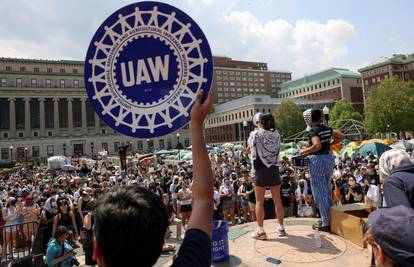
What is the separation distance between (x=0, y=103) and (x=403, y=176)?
327 ft

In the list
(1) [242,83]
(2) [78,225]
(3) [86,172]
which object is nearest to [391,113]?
(3) [86,172]

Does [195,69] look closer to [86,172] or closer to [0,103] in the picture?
[86,172]

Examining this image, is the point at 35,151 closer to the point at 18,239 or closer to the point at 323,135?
the point at 18,239

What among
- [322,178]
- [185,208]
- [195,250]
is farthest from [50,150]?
[195,250]

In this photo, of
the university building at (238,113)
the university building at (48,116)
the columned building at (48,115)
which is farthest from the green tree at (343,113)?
the columned building at (48,115)

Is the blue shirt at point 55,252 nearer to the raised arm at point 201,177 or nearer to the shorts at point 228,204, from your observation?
the shorts at point 228,204

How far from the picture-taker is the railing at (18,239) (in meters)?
10.3

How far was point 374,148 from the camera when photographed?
2456cm

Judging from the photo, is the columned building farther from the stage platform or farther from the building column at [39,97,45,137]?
the stage platform

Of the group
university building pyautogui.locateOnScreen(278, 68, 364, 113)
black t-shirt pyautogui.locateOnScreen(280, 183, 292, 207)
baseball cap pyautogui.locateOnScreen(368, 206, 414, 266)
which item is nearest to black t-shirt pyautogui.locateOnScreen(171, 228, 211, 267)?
baseball cap pyautogui.locateOnScreen(368, 206, 414, 266)

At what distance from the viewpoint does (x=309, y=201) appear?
12273 mm

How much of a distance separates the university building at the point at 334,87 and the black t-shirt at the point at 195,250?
11178 centimetres

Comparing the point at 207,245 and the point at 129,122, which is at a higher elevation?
the point at 129,122

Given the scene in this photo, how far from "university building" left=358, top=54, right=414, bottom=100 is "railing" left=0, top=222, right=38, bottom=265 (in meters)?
95.6
